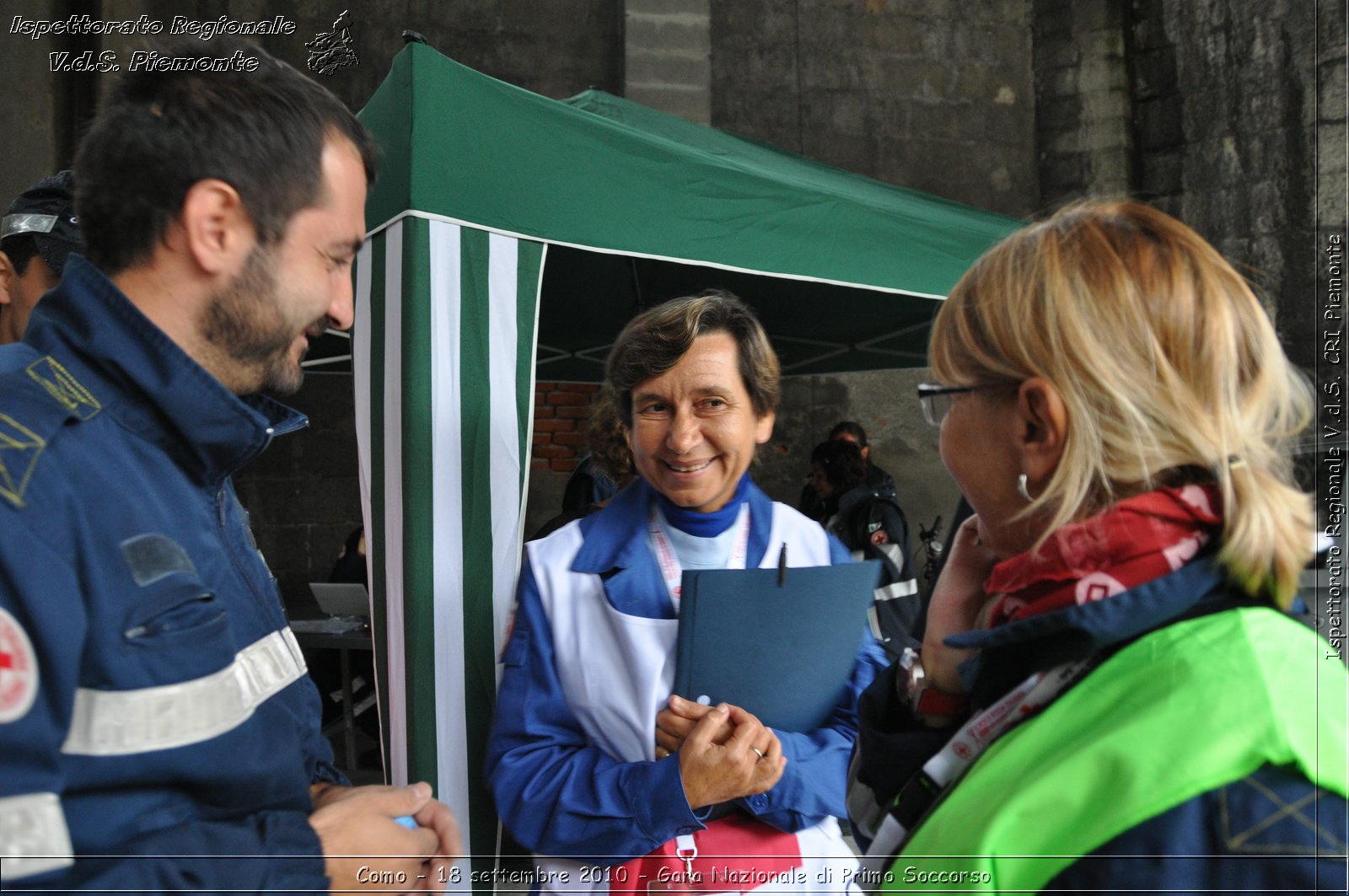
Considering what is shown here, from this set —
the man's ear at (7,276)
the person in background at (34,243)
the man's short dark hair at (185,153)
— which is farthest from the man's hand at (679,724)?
the man's ear at (7,276)

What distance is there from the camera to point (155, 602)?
975 mm

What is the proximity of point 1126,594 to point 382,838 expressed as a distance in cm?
88

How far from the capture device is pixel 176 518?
1.06m

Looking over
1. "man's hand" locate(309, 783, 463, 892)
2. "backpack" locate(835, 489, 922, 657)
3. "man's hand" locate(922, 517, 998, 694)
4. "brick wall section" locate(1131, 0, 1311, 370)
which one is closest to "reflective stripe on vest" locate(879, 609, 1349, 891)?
"man's hand" locate(922, 517, 998, 694)

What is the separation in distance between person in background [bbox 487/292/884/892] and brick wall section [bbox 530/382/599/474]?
5.08m

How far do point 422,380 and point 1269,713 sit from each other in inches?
84.8

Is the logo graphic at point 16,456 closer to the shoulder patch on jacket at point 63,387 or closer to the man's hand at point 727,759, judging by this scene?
the shoulder patch on jacket at point 63,387

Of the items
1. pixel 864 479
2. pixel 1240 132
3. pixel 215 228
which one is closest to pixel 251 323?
pixel 215 228

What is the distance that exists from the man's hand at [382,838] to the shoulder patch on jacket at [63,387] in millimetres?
531

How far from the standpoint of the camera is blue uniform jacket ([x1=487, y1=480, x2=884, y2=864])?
1.58m

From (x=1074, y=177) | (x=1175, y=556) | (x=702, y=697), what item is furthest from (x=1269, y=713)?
(x=1074, y=177)

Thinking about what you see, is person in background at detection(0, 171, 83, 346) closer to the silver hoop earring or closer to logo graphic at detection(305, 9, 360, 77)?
the silver hoop earring

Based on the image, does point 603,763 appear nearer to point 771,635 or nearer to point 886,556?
point 771,635

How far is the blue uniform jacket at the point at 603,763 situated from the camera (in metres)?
1.58
